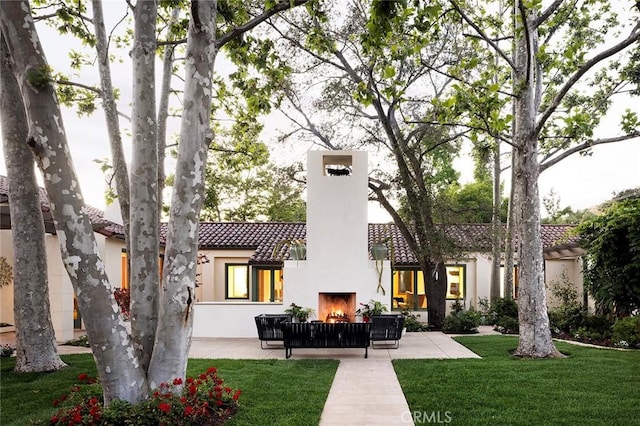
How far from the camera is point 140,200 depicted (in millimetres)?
5816

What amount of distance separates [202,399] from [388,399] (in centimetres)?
256

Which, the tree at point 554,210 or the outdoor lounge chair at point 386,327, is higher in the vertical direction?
the tree at point 554,210

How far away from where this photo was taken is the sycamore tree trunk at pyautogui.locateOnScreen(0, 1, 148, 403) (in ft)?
15.4

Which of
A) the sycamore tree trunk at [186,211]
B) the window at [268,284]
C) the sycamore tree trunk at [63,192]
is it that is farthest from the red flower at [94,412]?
the window at [268,284]

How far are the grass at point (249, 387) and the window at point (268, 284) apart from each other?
29.6 ft

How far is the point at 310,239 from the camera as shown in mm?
12609

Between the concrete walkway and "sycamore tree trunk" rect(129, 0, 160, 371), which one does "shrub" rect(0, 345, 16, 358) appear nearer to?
the concrete walkway

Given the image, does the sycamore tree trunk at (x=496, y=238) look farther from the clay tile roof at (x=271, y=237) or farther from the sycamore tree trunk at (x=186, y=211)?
the sycamore tree trunk at (x=186, y=211)

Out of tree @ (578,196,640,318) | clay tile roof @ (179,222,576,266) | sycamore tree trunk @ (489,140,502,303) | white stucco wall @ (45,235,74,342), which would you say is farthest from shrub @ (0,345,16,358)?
tree @ (578,196,640,318)

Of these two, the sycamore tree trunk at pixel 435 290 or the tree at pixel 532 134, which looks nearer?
the tree at pixel 532 134

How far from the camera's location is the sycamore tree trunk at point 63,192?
470 cm

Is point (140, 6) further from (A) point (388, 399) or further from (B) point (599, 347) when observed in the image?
(B) point (599, 347)

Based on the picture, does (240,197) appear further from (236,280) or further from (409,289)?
(409,289)

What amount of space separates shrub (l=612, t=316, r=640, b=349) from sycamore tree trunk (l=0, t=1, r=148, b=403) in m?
10.9
